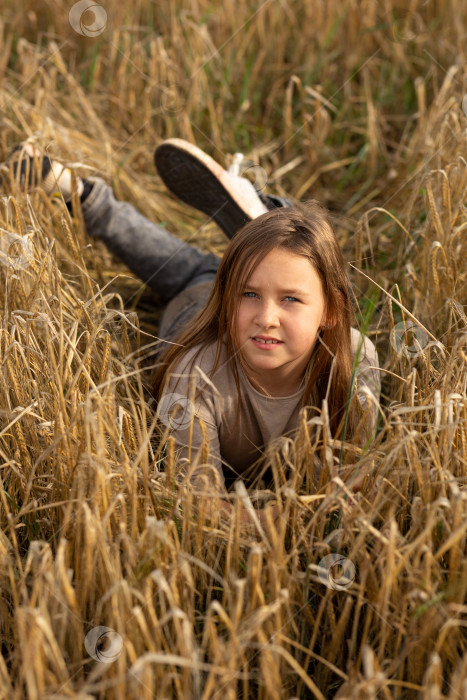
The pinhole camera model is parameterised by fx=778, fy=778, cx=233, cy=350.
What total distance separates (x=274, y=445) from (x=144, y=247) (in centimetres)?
86

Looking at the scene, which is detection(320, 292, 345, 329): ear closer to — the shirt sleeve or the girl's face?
the girl's face

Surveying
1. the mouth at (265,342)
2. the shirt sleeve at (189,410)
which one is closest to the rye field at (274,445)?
the shirt sleeve at (189,410)

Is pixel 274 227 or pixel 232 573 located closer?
pixel 232 573

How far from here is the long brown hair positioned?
48.5 inches

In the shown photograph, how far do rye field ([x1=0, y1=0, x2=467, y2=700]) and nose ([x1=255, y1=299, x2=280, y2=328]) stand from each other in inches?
6.7

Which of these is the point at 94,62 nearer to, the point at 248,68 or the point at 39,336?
the point at 248,68

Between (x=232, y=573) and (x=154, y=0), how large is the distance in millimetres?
2306

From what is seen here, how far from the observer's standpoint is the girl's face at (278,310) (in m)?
1.20

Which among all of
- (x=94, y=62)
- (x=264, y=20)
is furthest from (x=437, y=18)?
(x=94, y=62)

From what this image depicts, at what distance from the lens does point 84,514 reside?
97cm

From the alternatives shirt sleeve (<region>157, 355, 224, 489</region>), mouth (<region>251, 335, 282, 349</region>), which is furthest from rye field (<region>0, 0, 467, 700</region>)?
mouth (<region>251, 335, 282, 349</region>)

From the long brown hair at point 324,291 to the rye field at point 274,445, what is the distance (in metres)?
0.06

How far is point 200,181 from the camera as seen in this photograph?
1710 millimetres

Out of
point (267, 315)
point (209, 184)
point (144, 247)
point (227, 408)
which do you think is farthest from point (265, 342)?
point (144, 247)
